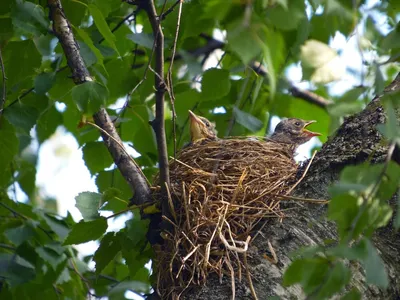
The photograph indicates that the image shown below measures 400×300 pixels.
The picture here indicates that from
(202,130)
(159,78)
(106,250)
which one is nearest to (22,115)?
(106,250)

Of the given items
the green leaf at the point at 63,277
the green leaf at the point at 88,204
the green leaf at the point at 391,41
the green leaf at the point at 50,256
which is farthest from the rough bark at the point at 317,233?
the green leaf at the point at 63,277

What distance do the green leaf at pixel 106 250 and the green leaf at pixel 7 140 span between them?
991 millimetres

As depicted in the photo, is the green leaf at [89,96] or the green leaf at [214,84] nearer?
the green leaf at [89,96]

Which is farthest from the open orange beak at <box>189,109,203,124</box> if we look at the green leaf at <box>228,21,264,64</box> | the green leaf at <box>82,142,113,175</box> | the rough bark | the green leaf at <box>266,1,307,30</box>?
the green leaf at <box>228,21,264,64</box>

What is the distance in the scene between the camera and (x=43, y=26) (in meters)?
3.69

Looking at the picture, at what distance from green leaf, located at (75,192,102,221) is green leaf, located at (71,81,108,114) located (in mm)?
419

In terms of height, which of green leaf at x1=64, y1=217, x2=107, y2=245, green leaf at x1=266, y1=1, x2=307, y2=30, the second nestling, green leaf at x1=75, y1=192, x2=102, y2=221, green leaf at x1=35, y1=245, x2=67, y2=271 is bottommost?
green leaf at x1=35, y1=245, x2=67, y2=271

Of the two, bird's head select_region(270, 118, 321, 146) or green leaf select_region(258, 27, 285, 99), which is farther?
bird's head select_region(270, 118, 321, 146)

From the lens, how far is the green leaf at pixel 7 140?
4500 millimetres

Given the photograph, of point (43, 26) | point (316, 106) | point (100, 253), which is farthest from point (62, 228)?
point (316, 106)

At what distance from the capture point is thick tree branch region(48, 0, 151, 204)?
147 inches

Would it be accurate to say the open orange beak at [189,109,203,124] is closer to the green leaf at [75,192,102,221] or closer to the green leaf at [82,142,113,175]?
the green leaf at [82,142,113,175]

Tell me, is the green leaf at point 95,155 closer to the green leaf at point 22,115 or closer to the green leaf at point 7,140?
the green leaf at point 7,140

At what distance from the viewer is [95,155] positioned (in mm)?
4883
